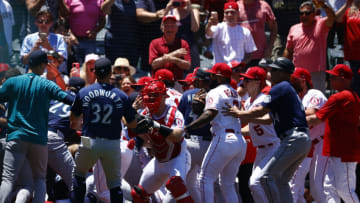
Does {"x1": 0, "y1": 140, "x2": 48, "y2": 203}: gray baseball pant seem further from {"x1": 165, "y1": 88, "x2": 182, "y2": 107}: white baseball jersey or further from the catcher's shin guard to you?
{"x1": 165, "y1": 88, "x2": 182, "y2": 107}: white baseball jersey

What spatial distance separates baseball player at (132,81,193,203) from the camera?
24.5ft

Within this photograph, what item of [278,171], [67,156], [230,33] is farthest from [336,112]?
[67,156]

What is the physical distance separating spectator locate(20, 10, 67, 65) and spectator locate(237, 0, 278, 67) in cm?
313

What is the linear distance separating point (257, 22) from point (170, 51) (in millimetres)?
1729

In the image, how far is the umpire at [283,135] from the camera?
290 inches

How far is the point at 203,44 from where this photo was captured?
38.3ft

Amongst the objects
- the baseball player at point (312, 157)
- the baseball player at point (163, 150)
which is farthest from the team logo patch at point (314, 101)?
the baseball player at point (163, 150)

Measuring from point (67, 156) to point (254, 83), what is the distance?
8.69ft

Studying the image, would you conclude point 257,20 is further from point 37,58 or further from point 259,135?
point 37,58

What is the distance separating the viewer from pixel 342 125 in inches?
343

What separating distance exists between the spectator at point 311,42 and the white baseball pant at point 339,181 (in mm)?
2423

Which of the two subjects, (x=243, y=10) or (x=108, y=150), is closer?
(x=108, y=150)

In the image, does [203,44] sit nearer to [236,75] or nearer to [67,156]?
[236,75]

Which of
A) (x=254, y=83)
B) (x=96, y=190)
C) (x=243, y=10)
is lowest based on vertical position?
(x=96, y=190)
